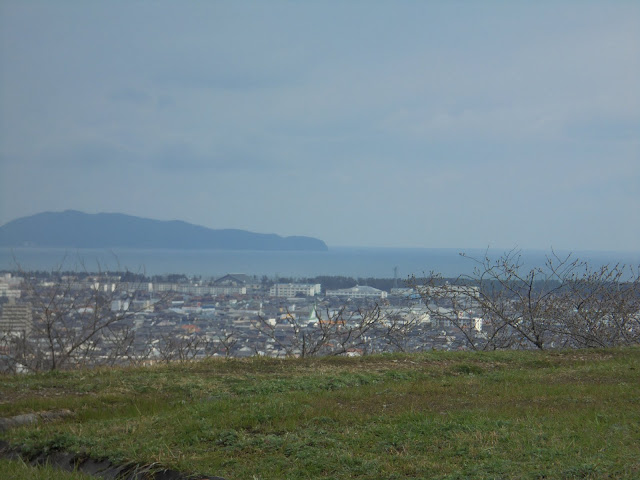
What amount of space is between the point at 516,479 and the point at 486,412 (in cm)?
219

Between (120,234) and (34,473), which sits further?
(120,234)

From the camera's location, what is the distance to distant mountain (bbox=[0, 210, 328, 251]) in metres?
37.3

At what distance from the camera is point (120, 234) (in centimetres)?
5803

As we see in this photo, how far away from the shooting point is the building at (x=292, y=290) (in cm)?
3103

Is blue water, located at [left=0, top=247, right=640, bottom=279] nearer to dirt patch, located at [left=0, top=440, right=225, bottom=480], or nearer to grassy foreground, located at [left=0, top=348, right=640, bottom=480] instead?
grassy foreground, located at [left=0, top=348, right=640, bottom=480]

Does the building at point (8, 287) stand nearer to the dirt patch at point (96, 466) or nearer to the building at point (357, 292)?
the building at point (357, 292)

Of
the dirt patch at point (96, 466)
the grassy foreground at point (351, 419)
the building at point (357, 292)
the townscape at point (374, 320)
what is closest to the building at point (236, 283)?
the building at point (357, 292)

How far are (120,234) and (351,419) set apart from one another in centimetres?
5403

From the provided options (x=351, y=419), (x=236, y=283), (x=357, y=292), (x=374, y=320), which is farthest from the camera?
(x=236, y=283)

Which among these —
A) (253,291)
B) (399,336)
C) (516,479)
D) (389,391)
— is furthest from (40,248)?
(516,479)

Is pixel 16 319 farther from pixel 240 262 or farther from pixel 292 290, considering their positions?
pixel 240 262

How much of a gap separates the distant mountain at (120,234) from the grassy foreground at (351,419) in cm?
1703

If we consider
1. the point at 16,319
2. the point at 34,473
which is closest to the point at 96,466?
the point at 34,473

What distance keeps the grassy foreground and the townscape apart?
189 inches
